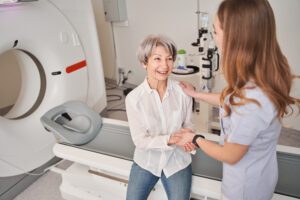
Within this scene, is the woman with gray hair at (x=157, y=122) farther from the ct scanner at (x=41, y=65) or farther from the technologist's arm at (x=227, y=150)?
the ct scanner at (x=41, y=65)

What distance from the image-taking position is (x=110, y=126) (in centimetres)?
161

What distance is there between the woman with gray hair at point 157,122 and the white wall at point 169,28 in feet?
4.20

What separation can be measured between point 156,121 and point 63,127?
0.66 m

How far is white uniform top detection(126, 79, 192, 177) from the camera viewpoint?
3.76 ft

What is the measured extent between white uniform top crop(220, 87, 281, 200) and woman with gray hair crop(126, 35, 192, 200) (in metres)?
0.28

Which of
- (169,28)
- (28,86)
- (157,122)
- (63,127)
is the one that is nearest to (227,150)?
(157,122)

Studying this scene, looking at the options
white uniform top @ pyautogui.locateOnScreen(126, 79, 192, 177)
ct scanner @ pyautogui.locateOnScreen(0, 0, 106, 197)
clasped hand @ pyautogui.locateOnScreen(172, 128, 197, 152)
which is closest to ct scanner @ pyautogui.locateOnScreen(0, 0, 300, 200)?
ct scanner @ pyautogui.locateOnScreen(0, 0, 106, 197)

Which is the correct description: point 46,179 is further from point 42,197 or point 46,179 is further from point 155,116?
point 155,116

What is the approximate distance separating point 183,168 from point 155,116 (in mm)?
281

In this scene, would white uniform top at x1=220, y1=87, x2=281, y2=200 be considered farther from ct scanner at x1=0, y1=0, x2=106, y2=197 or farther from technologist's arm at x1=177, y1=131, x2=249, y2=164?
ct scanner at x1=0, y1=0, x2=106, y2=197

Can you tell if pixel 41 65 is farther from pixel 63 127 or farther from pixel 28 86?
pixel 63 127

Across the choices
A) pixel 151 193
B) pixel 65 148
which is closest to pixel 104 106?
pixel 65 148

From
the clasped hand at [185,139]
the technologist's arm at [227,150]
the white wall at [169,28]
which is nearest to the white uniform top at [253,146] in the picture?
the technologist's arm at [227,150]

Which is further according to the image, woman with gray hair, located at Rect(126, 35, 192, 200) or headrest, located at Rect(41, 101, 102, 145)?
headrest, located at Rect(41, 101, 102, 145)
